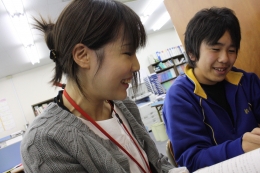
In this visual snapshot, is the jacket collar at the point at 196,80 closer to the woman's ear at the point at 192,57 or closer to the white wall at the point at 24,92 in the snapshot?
the woman's ear at the point at 192,57

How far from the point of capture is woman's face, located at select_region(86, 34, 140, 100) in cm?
61

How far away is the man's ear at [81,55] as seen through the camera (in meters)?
0.60

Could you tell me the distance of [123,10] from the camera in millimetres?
635

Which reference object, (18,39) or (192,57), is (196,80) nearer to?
(192,57)

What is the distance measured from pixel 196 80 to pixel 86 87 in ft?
2.04

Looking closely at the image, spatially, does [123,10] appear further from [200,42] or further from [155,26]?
[155,26]

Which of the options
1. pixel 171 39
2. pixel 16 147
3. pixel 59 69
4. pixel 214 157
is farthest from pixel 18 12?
pixel 171 39

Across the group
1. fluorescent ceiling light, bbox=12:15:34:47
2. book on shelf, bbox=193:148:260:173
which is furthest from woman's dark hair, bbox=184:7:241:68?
fluorescent ceiling light, bbox=12:15:34:47

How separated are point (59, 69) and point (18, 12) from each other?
8.76 ft

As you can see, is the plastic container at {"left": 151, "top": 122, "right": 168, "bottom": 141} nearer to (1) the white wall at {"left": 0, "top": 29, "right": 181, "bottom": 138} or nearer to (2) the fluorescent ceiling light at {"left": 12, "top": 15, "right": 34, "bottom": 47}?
(1) the white wall at {"left": 0, "top": 29, "right": 181, "bottom": 138}

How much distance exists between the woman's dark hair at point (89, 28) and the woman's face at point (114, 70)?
0.02 meters

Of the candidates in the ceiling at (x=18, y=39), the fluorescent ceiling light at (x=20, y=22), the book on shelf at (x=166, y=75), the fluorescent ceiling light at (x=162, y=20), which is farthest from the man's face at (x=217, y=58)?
the book on shelf at (x=166, y=75)

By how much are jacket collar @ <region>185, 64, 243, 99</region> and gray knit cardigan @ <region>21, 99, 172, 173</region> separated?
534 mm

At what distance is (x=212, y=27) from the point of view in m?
0.95
